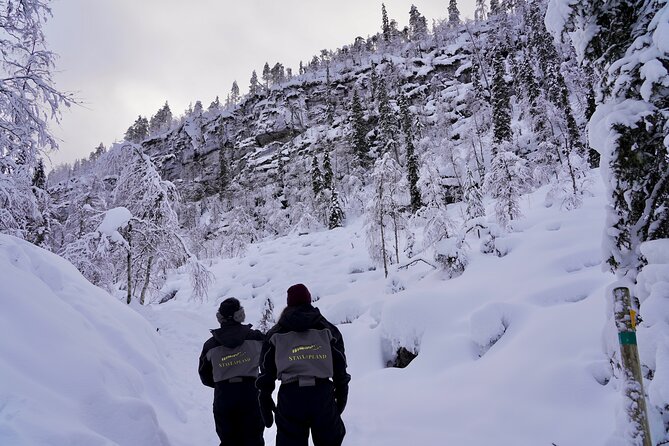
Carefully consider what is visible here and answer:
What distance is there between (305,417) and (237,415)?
123cm

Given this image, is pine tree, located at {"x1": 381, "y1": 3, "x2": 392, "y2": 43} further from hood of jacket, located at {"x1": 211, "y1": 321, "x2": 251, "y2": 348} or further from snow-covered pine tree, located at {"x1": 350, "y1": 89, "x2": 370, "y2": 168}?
hood of jacket, located at {"x1": 211, "y1": 321, "x2": 251, "y2": 348}

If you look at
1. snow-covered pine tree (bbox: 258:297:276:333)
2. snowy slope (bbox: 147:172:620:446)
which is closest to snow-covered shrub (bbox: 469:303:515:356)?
snowy slope (bbox: 147:172:620:446)

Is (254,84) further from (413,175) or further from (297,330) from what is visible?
(297,330)

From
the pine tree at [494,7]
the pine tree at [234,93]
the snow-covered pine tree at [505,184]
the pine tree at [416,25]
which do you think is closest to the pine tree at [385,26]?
the pine tree at [416,25]

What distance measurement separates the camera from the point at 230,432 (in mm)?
4348

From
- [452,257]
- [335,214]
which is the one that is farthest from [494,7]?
[452,257]

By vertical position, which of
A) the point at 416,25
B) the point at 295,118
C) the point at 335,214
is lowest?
the point at 335,214

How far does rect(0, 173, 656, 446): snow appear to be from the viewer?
3.77 meters

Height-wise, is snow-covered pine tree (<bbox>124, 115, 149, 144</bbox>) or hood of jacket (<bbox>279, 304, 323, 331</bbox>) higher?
snow-covered pine tree (<bbox>124, 115, 149, 144</bbox>)

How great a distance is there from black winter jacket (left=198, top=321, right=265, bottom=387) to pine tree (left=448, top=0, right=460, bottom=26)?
10738 cm

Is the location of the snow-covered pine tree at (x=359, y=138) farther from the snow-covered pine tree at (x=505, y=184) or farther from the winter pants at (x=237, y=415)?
the winter pants at (x=237, y=415)

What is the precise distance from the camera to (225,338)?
14.6 feet

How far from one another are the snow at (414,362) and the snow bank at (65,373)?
0.02 m

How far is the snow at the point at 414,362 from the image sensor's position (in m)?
3.77
